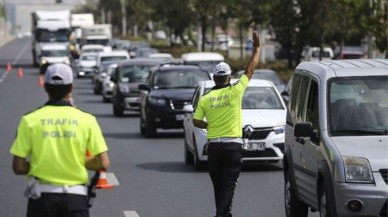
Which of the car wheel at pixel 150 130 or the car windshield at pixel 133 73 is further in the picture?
the car windshield at pixel 133 73

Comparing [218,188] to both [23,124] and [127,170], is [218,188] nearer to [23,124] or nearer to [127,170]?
[23,124]

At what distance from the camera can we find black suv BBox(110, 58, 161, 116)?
3538 cm

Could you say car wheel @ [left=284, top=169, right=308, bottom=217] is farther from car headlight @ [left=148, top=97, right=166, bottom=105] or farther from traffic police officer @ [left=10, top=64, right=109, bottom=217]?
car headlight @ [left=148, top=97, right=166, bottom=105]

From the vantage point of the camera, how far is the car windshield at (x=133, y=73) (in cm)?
3634

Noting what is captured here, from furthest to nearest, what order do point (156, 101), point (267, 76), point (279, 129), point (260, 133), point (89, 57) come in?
point (89, 57), point (267, 76), point (156, 101), point (279, 129), point (260, 133)

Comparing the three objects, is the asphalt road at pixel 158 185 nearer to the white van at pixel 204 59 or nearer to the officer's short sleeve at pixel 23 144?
the officer's short sleeve at pixel 23 144

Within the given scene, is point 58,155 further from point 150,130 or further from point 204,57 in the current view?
point 204,57

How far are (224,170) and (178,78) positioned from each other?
54.6 feet

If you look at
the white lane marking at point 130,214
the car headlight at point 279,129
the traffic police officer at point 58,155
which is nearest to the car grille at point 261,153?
the car headlight at point 279,129

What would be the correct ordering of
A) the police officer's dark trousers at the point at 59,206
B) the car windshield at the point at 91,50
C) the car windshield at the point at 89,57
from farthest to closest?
the car windshield at the point at 91,50
the car windshield at the point at 89,57
the police officer's dark trousers at the point at 59,206

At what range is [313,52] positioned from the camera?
67.3 meters

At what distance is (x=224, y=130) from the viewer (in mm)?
12508

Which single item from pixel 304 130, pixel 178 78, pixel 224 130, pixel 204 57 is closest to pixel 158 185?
pixel 224 130

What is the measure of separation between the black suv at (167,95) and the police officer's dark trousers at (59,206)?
19.3 m
